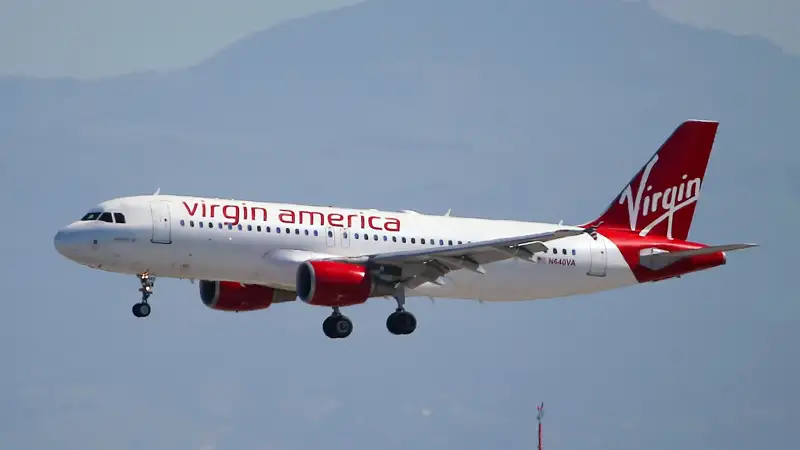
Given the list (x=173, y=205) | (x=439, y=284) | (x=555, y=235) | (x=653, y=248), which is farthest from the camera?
(x=653, y=248)

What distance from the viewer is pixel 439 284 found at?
217ft

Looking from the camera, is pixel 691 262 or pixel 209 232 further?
pixel 691 262

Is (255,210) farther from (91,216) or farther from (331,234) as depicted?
(91,216)

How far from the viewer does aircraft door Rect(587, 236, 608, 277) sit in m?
69.4

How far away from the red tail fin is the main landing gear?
11142mm

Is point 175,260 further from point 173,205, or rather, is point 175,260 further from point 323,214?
point 323,214

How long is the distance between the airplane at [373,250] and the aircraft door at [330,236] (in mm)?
40

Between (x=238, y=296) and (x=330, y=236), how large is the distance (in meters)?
6.18

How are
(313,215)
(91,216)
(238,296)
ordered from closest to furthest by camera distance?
(91,216)
(313,215)
(238,296)

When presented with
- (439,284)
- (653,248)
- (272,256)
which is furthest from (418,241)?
(653,248)

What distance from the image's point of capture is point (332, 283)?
203 ft

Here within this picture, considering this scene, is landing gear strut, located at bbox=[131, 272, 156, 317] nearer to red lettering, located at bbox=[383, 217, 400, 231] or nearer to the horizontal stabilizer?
red lettering, located at bbox=[383, 217, 400, 231]

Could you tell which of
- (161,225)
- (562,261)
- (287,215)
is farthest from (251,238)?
(562,261)

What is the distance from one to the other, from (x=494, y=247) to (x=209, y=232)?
11.0 m
